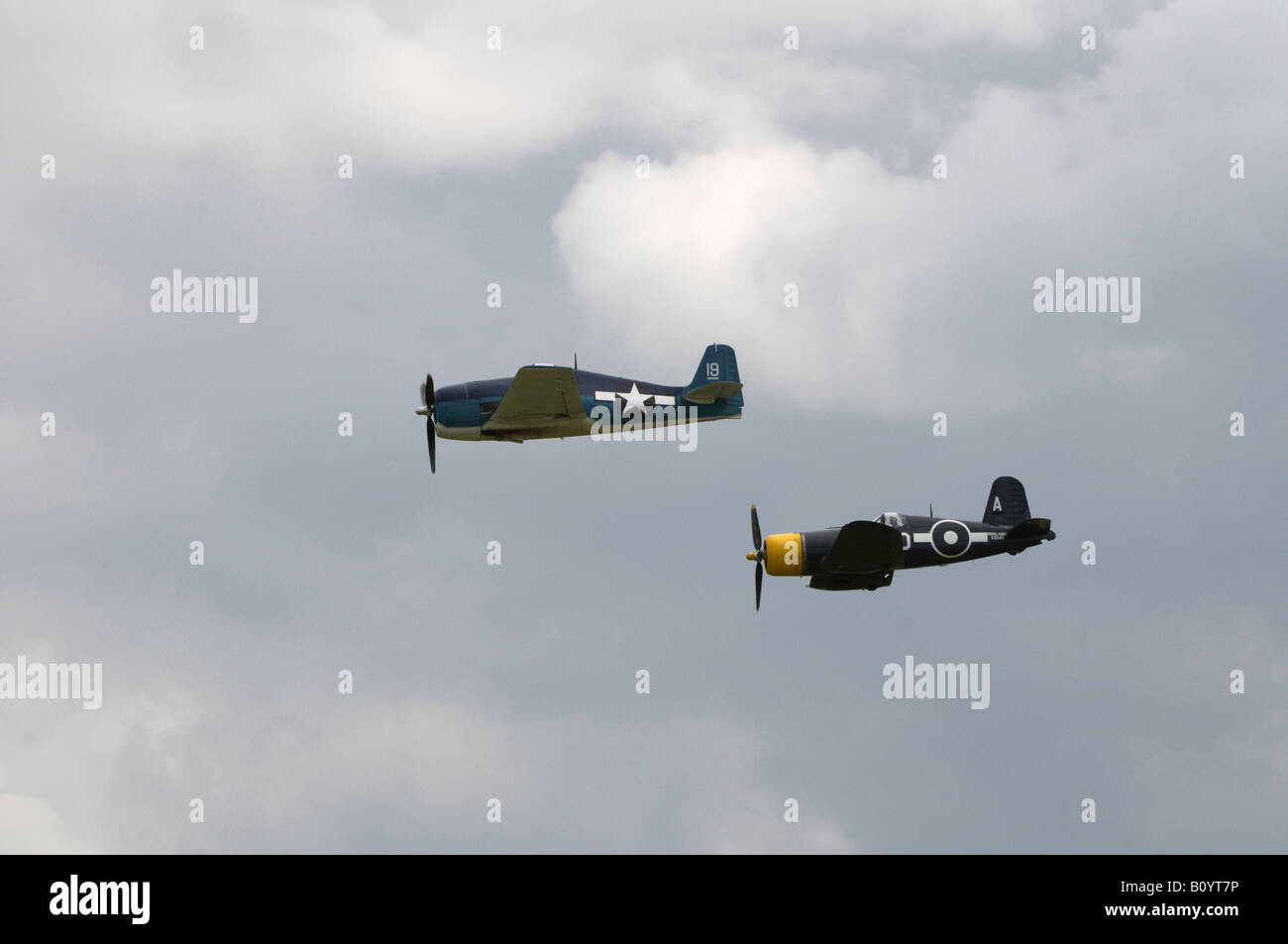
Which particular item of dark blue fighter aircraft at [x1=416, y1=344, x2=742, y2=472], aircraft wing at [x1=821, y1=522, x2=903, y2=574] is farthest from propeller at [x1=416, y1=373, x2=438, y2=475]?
aircraft wing at [x1=821, y1=522, x2=903, y2=574]

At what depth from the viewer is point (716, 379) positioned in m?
68.4

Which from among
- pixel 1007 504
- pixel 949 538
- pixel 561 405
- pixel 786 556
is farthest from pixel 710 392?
pixel 1007 504

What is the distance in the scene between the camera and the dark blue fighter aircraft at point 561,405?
204ft

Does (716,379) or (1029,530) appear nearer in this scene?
(1029,530)

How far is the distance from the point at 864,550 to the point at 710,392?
10611 millimetres

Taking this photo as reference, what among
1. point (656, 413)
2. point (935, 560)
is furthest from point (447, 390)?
point (935, 560)

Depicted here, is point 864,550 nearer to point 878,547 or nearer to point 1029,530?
point 878,547

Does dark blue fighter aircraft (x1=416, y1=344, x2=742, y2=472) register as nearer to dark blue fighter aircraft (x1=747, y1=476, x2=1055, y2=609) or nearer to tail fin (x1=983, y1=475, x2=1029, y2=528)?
dark blue fighter aircraft (x1=747, y1=476, x2=1055, y2=609)

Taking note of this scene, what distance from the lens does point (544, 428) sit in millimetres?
63594

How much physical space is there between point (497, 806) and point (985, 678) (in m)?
19.7

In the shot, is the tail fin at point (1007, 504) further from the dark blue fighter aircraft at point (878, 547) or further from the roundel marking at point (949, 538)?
the roundel marking at point (949, 538)

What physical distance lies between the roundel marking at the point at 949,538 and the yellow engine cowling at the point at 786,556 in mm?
5244
